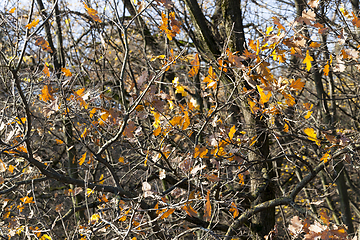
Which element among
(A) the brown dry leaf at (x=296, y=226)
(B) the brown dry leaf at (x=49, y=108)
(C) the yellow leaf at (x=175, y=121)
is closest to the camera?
(B) the brown dry leaf at (x=49, y=108)

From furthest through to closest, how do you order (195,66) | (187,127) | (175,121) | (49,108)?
(187,127) < (195,66) < (175,121) < (49,108)

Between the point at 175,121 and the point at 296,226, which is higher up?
the point at 175,121

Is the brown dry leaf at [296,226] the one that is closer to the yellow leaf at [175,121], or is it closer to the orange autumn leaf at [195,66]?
the yellow leaf at [175,121]

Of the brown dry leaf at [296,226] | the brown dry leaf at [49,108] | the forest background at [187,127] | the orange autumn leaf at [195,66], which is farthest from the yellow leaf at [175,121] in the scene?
the brown dry leaf at [296,226]

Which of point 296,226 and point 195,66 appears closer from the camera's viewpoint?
point 296,226

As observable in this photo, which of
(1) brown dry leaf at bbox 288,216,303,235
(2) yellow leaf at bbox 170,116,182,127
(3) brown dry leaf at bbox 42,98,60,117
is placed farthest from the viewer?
(2) yellow leaf at bbox 170,116,182,127

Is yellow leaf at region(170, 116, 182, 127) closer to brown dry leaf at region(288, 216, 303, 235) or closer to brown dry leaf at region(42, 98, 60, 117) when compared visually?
brown dry leaf at region(42, 98, 60, 117)

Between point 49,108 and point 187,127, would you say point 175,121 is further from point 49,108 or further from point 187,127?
point 49,108

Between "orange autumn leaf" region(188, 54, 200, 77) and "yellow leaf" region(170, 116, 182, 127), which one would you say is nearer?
"orange autumn leaf" region(188, 54, 200, 77)

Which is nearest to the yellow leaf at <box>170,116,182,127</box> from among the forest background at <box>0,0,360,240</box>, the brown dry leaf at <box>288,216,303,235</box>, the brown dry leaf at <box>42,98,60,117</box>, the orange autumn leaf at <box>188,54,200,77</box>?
the forest background at <box>0,0,360,240</box>

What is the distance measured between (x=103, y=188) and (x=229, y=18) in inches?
92.8

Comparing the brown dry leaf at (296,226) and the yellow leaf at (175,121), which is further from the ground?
the yellow leaf at (175,121)

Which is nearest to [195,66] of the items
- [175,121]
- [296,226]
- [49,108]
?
[175,121]

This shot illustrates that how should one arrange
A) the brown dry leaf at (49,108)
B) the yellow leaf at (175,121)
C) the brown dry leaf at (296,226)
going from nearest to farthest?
the brown dry leaf at (49,108)
the brown dry leaf at (296,226)
the yellow leaf at (175,121)
